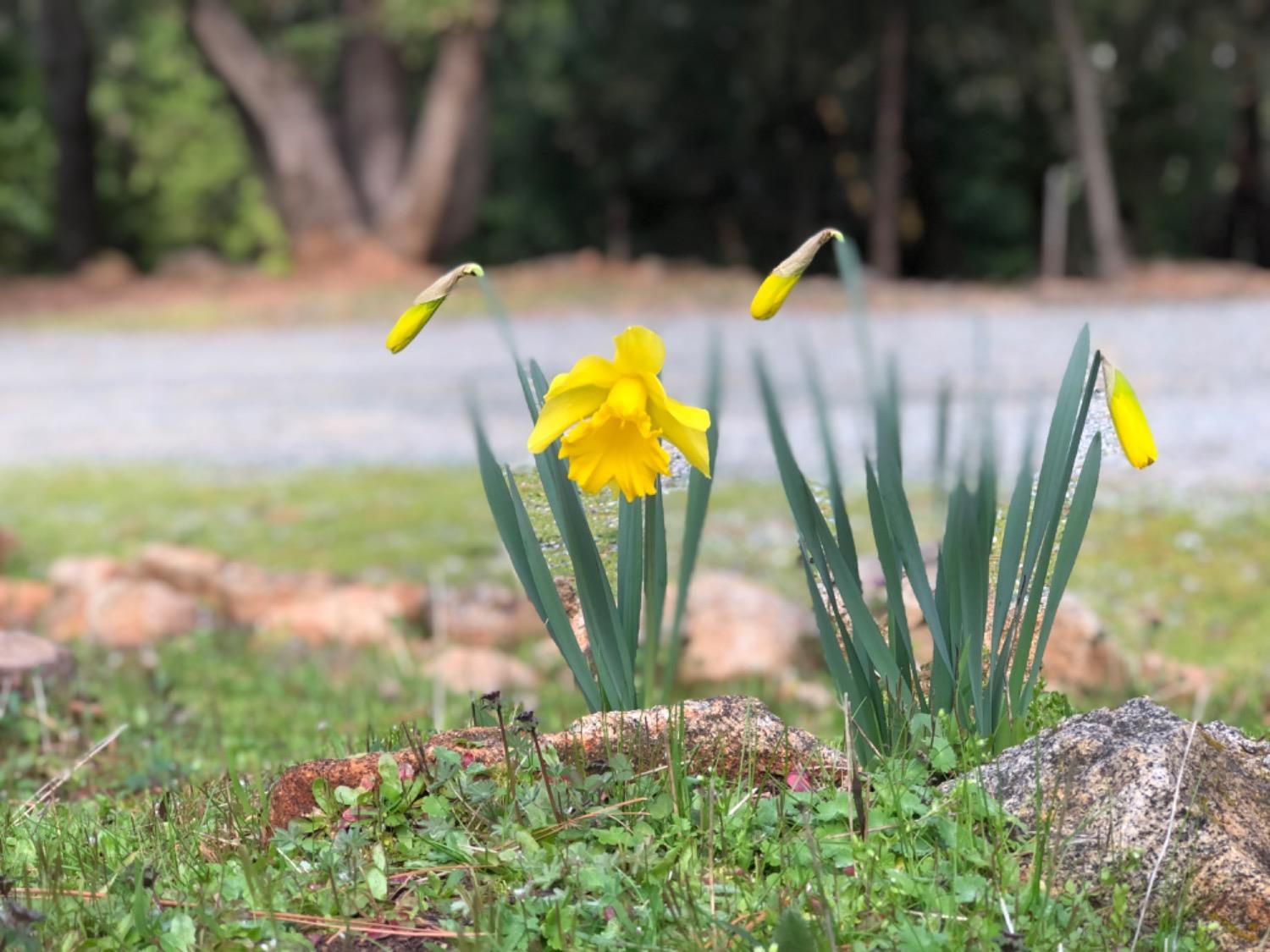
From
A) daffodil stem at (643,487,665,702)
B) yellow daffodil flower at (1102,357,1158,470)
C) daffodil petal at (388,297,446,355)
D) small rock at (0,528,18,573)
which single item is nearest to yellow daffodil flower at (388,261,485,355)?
daffodil petal at (388,297,446,355)

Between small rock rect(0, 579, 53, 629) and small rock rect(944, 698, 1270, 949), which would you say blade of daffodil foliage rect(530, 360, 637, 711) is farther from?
small rock rect(0, 579, 53, 629)

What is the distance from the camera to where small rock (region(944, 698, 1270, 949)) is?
1800 mm

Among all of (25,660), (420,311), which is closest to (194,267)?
(25,660)

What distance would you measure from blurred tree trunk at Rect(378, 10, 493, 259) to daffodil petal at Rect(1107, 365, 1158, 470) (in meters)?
16.2

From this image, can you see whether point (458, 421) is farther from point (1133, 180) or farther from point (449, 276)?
point (1133, 180)

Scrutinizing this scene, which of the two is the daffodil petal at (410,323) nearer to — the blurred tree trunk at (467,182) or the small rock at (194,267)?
the blurred tree trunk at (467,182)

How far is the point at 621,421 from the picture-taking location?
186cm

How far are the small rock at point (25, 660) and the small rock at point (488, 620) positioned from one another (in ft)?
4.71

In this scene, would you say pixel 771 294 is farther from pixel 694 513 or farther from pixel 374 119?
pixel 374 119

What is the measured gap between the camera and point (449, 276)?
1976mm

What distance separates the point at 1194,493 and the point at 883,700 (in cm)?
479

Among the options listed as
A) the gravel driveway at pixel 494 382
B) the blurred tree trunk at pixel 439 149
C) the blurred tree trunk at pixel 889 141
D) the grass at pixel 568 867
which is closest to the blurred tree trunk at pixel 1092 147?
the blurred tree trunk at pixel 889 141

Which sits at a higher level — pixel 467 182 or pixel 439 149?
pixel 439 149

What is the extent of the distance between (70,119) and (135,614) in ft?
59.6
